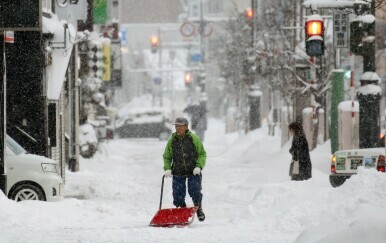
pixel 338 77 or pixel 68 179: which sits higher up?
pixel 338 77

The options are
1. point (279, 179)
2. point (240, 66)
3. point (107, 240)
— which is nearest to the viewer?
point (107, 240)

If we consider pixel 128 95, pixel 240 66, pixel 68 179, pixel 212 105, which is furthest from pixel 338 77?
pixel 128 95

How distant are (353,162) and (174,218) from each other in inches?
204

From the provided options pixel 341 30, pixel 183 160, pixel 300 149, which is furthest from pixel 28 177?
pixel 341 30

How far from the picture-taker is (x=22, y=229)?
1427 centimetres

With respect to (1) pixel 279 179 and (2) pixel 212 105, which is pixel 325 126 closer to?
(1) pixel 279 179

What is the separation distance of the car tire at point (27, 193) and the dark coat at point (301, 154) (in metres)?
4.72

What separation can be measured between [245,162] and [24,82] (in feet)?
55.7

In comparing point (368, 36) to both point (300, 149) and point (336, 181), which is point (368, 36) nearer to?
point (300, 149)

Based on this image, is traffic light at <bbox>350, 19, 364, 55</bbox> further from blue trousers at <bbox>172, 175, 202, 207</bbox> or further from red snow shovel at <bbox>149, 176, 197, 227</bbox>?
red snow shovel at <bbox>149, 176, 197, 227</bbox>

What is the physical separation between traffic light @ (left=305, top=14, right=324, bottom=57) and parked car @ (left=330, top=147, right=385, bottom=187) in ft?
19.6

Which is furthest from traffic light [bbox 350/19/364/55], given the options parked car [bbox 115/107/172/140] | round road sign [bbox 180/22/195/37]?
round road sign [bbox 180/22/195/37]

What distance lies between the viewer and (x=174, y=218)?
1506 centimetres

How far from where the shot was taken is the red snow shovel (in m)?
15.0
